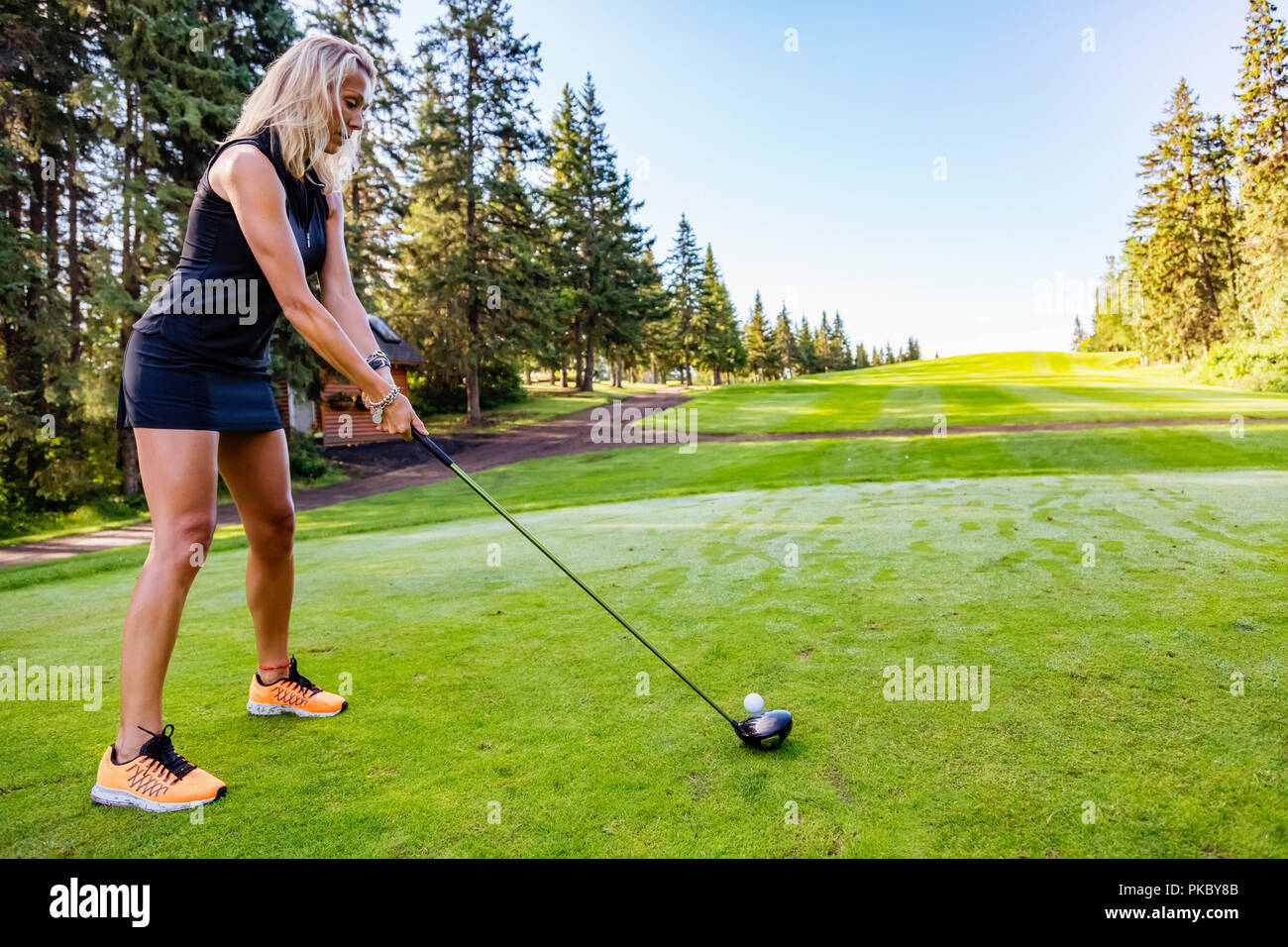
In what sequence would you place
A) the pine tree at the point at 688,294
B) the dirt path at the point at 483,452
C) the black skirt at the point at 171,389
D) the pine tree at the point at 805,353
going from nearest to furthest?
the black skirt at the point at 171,389 → the dirt path at the point at 483,452 → the pine tree at the point at 688,294 → the pine tree at the point at 805,353

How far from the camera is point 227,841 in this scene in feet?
5.76

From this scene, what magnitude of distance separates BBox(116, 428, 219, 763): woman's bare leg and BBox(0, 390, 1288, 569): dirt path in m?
9.69

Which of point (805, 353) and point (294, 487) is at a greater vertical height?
point (805, 353)

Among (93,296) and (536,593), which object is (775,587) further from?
(93,296)

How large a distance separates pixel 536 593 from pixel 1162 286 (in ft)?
161

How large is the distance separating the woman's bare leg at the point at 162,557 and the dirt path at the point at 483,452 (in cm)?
969

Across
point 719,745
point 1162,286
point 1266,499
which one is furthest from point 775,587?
point 1162,286

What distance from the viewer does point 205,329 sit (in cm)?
233

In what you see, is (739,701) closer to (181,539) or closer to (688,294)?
(181,539)

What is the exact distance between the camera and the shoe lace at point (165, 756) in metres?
2.07

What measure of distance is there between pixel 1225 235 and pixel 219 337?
163 ft

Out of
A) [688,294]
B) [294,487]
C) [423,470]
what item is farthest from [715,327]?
[294,487]

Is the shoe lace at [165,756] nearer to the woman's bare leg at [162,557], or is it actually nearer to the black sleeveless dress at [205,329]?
the woman's bare leg at [162,557]

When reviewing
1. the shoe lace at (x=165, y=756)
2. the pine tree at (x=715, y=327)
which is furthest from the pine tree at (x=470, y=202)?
the pine tree at (x=715, y=327)
